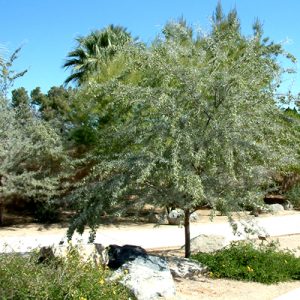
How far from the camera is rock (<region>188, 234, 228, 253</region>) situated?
11.8 m

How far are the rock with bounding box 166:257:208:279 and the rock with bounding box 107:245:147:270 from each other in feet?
2.20

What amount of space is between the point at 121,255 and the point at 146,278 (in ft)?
4.26

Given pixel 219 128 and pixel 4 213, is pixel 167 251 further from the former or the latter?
pixel 4 213

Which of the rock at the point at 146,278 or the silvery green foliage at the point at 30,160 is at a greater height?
the silvery green foliage at the point at 30,160

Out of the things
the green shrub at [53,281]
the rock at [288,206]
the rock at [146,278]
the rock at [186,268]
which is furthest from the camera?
the rock at [288,206]

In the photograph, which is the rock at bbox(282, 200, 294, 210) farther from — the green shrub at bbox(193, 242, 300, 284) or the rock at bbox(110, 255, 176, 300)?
the rock at bbox(110, 255, 176, 300)

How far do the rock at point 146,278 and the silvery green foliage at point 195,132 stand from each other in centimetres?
116

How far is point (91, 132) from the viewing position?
19000 millimetres

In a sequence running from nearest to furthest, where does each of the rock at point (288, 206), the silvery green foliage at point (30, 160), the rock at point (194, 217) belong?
1. the silvery green foliage at point (30, 160)
2. the rock at point (194, 217)
3. the rock at point (288, 206)

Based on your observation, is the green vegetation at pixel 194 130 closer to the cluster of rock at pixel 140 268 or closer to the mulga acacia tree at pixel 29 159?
the cluster of rock at pixel 140 268

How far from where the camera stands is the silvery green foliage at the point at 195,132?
8.85 metres

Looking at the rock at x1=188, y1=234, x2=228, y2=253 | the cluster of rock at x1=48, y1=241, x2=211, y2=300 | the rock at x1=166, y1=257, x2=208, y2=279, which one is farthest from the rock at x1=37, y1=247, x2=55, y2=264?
the rock at x1=188, y1=234, x2=228, y2=253

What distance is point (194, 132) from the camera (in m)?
9.04

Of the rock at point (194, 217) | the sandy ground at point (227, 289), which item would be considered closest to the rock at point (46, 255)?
the sandy ground at point (227, 289)
